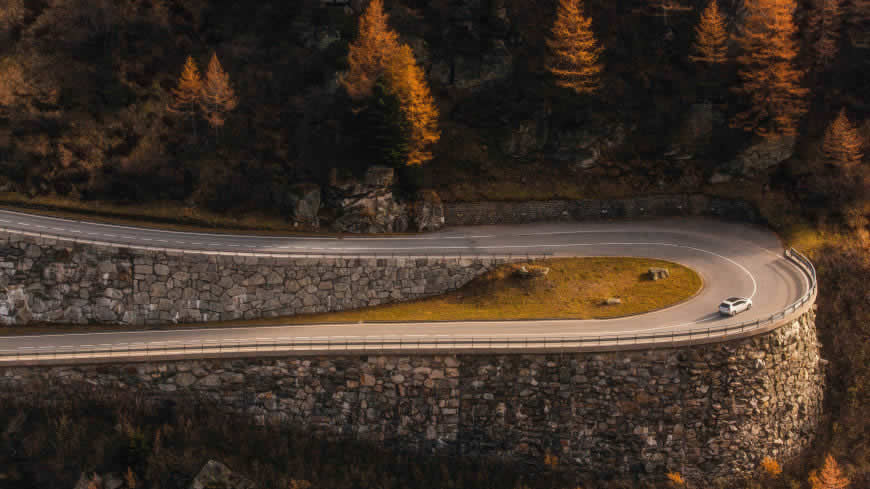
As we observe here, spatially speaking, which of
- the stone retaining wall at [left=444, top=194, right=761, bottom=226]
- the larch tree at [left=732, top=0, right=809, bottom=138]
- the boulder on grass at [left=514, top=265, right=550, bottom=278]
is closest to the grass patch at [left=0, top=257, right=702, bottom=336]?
the boulder on grass at [left=514, top=265, right=550, bottom=278]

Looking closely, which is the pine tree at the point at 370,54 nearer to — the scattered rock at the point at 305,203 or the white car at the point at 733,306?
the scattered rock at the point at 305,203

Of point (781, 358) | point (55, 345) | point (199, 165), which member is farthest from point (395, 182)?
point (781, 358)

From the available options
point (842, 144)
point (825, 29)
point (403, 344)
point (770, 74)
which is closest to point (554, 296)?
point (403, 344)

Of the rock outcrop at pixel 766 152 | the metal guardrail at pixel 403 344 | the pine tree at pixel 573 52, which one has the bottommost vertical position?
the metal guardrail at pixel 403 344

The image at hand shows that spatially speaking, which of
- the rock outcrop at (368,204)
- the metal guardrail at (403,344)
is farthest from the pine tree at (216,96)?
the metal guardrail at (403,344)

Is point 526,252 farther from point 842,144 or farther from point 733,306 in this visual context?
point 842,144

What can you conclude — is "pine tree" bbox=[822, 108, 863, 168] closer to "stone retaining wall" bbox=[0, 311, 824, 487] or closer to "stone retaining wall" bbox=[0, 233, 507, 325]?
"stone retaining wall" bbox=[0, 311, 824, 487]

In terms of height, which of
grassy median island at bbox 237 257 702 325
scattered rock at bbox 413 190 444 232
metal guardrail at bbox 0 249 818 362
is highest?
scattered rock at bbox 413 190 444 232

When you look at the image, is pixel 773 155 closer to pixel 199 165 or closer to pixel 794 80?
pixel 794 80
